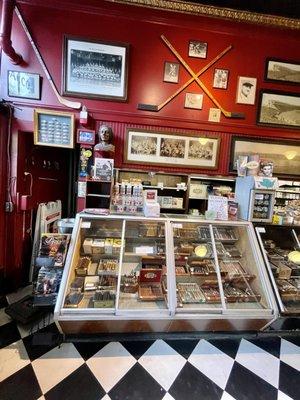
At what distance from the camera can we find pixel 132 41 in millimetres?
3449

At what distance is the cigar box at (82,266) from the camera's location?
94.8 inches

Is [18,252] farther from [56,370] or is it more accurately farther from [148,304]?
[148,304]

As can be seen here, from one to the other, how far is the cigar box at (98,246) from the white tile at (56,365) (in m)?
0.95

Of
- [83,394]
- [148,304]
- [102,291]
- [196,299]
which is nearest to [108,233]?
[102,291]

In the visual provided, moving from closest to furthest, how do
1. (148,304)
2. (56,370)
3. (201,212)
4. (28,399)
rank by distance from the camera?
(28,399) → (56,370) → (148,304) → (201,212)

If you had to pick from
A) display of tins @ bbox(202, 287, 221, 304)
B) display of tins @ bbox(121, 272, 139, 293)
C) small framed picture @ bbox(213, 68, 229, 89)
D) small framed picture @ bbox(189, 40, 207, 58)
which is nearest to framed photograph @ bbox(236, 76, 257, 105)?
small framed picture @ bbox(213, 68, 229, 89)

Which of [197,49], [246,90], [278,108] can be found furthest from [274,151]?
[197,49]

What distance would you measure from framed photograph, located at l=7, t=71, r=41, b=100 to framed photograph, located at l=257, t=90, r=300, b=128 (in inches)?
142

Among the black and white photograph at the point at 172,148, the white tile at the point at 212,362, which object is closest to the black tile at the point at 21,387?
the white tile at the point at 212,362

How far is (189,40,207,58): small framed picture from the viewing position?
11.6 ft

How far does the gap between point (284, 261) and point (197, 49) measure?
3.40m

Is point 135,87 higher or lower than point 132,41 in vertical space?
lower

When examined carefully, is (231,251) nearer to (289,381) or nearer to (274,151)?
(289,381)

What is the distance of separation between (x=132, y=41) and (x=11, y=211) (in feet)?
10.5
